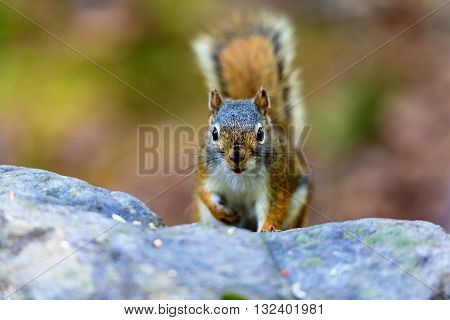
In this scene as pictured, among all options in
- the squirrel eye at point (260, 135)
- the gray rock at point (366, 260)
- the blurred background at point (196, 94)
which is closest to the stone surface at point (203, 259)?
the gray rock at point (366, 260)

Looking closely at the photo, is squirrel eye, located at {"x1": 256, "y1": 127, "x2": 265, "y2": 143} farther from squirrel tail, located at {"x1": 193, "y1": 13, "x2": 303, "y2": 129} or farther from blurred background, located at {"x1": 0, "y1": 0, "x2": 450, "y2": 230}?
blurred background, located at {"x1": 0, "y1": 0, "x2": 450, "y2": 230}

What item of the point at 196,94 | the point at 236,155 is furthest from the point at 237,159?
the point at 196,94

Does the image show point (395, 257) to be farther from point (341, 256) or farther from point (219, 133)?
point (219, 133)

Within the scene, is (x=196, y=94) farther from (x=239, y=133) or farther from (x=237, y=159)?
(x=237, y=159)

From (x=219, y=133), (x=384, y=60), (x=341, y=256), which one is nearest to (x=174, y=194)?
(x=384, y=60)

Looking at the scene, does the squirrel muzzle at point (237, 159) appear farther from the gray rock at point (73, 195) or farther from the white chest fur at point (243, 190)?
the gray rock at point (73, 195)

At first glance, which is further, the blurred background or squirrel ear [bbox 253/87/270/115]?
the blurred background

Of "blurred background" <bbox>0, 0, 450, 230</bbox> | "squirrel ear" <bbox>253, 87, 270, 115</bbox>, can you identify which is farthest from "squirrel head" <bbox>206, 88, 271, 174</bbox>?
"blurred background" <bbox>0, 0, 450, 230</bbox>
